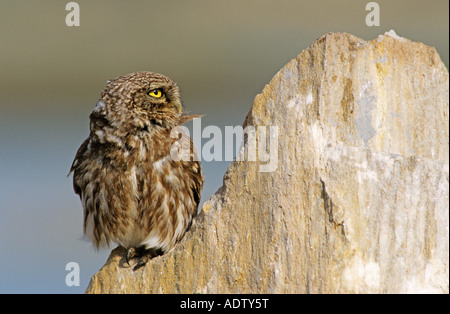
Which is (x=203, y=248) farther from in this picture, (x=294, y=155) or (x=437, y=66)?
(x=437, y=66)

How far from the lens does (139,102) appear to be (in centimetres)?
447

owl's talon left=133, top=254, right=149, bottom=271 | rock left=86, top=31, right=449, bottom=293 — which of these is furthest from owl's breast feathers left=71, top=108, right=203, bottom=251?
rock left=86, top=31, right=449, bottom=293

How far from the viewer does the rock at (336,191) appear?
362 cm

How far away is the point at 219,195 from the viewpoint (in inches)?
159

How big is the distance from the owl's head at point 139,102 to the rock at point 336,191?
758 millimetres

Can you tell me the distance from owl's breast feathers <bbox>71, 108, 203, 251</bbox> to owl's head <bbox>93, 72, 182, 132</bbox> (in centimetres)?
4

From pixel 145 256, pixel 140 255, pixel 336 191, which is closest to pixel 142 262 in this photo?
pixel 145 256

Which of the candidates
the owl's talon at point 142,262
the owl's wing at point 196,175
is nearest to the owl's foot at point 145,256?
the owl's talon at point 142,262

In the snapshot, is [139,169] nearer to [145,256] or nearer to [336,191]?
[145,256]

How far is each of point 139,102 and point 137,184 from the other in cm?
50

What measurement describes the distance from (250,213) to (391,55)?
3.77ft

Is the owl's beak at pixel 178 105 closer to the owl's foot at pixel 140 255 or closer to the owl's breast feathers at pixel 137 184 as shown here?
the owl's breast feathers at pixel 137 184
